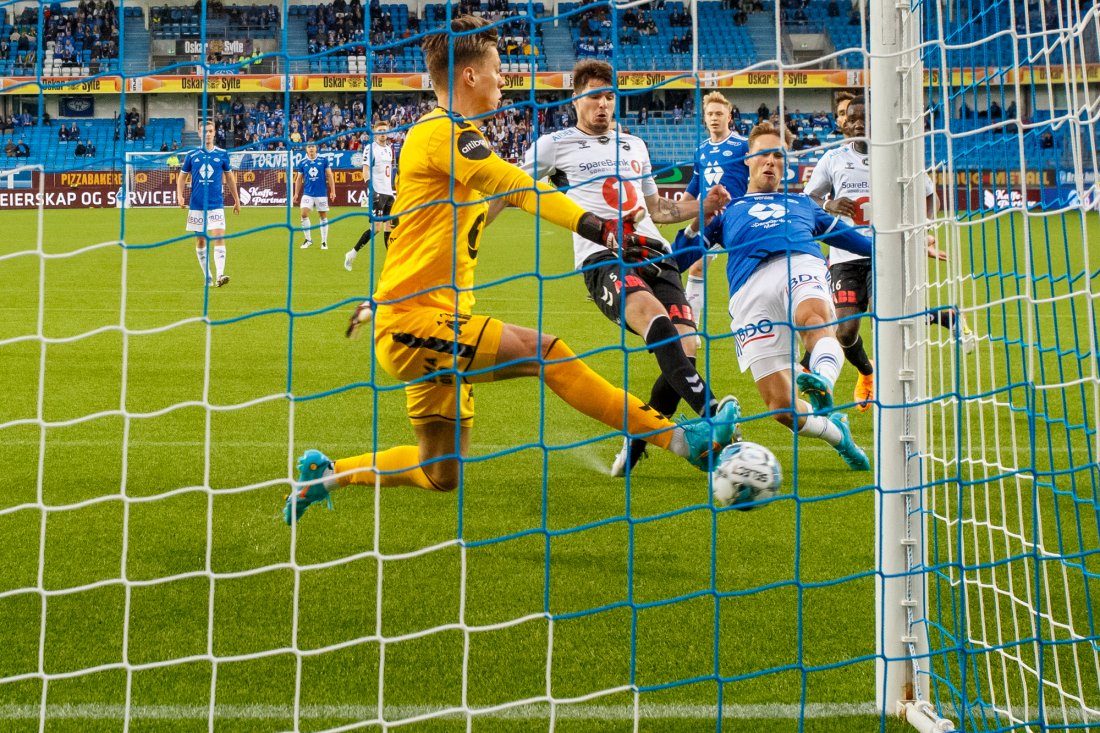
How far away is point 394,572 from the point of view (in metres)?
4.15

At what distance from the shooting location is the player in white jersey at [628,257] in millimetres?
4969

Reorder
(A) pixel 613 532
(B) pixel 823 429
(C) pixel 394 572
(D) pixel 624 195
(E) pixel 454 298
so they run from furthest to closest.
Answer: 1. (D) pixel 624 195
2. (B) pixel 823 429
3. (A) pixel 613 532
4. (C) pixel 394 572
5. (E) pixel 454 298

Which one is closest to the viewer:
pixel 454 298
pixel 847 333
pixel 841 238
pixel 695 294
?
pixel 454 298

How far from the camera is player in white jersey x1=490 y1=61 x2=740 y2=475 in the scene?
4969 millimetres

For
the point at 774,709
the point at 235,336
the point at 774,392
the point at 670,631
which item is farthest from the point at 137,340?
the point at 774,709

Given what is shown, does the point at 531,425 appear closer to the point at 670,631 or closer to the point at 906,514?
the point at 670,631

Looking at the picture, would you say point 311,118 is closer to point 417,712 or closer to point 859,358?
point 859,358

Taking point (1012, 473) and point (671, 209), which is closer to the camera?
point (1012, 473)

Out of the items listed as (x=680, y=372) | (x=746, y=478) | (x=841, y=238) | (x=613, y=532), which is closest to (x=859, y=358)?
A: (x=841, y=238)

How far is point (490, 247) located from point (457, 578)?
14038 mm

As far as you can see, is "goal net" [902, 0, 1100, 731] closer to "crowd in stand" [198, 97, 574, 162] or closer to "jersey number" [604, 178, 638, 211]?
"jersey number" [604, 178, 638, 211]

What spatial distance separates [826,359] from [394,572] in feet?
8.08

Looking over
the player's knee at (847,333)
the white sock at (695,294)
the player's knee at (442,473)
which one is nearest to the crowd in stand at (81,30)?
the white sock at (695,294)

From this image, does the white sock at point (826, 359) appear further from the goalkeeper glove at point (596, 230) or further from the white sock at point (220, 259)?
the white sock at point (220, 259)
